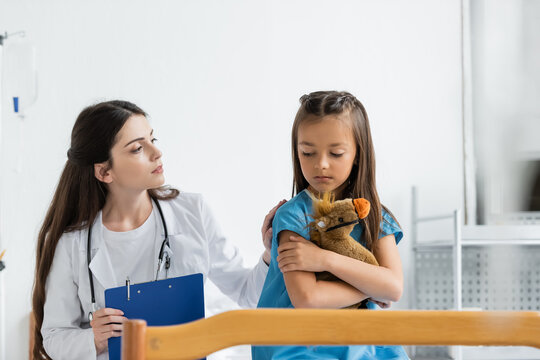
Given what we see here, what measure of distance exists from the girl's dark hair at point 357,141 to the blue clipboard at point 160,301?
37 centimetres

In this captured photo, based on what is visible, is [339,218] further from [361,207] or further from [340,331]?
[340,331]

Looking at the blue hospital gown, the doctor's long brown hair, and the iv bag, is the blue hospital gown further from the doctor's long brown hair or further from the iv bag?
the iv bag

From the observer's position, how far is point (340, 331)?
0.38 m

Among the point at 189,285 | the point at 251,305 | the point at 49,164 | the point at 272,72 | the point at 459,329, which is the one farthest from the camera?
the point at 272,72

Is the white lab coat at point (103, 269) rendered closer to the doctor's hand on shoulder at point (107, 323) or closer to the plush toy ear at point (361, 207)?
the doctor's hand on shoulder at point (107, 323)

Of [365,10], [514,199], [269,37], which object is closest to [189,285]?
[514,199]

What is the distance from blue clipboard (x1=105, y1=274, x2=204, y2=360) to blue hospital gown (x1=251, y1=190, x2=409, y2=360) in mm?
218

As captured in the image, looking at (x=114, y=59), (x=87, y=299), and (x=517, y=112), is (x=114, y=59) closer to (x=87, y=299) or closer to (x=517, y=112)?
(x=87, y=299)

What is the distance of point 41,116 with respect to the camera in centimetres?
294

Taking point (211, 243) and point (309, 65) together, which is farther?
point (309, 65)

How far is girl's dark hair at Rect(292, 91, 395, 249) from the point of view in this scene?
88 cm

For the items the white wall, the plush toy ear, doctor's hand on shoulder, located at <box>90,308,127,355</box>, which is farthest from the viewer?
the white wall

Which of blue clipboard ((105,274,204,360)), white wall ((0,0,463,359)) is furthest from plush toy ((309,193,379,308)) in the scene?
white wall ((0,0,463,359))

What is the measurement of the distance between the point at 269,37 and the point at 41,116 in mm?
1292
